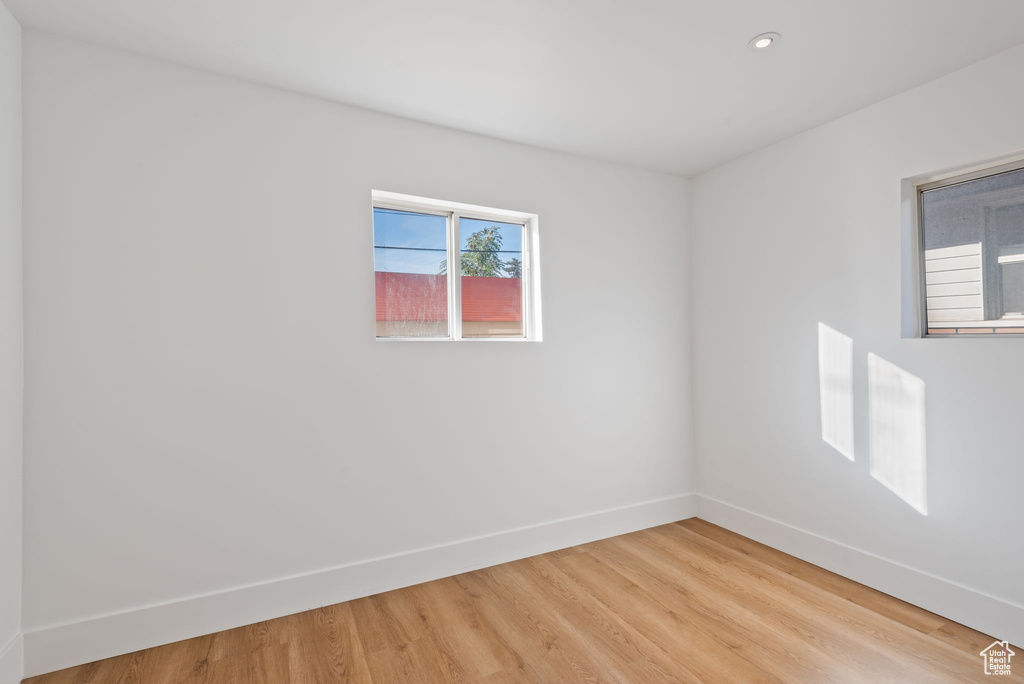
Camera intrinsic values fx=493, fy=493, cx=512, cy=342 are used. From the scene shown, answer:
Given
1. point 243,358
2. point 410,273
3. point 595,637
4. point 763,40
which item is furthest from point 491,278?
point 595,637

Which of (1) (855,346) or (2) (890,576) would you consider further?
(1) (855,346)

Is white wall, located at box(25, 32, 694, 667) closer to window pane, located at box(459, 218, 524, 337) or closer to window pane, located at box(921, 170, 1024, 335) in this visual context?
window pane, located at box(459, 218, 524, 337)

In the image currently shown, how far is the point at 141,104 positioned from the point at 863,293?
378 cm

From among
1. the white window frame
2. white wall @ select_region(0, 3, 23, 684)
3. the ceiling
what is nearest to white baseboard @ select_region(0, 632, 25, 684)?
white wall @ select_region(0, 3, 23, 684)

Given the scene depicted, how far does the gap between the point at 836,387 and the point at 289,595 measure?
10.6 feet

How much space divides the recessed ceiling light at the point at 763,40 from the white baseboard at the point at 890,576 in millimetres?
2670

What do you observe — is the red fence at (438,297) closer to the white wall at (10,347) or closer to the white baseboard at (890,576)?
the white wall at (10,347)

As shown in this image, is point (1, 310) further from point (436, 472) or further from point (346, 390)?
point (436, 472)

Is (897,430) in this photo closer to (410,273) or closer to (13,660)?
(410,273)

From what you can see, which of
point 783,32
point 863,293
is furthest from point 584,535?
point 783,32

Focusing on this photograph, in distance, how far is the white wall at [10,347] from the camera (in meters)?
1.89

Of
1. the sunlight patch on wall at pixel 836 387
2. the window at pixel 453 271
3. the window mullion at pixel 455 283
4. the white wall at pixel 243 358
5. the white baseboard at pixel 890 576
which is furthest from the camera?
the window mullion at pixel 455 283

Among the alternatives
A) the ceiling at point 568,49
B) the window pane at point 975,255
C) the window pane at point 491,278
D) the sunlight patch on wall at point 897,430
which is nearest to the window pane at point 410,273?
the window pane at point 491,278

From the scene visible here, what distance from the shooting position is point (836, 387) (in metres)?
2.91
